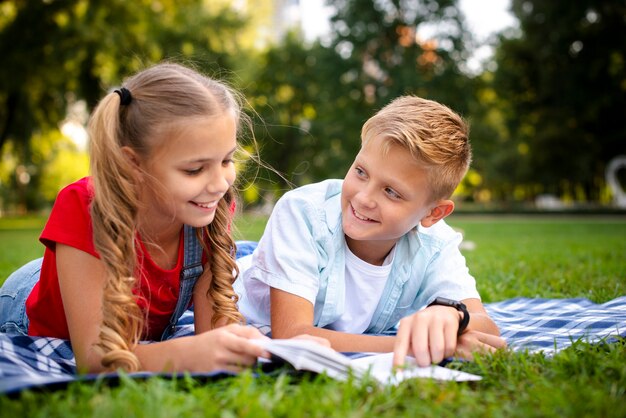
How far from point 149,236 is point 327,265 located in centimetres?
83

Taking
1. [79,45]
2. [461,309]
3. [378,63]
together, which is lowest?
[461,309]

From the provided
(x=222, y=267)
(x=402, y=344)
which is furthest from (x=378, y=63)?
(x=402, y=344)

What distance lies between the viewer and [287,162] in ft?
102

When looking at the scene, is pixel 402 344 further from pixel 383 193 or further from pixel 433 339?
pixel 383 193

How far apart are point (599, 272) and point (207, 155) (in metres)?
4.09

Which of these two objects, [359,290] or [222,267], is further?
[359,290]

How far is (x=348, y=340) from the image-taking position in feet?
7.89

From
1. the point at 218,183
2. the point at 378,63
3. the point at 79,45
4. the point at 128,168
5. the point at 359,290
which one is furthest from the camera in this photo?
the point at 378,63

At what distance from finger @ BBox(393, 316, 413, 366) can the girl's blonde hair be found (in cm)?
79

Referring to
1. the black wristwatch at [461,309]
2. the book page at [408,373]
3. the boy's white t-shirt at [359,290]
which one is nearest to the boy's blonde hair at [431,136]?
the boy's white t-shirt at [359,290]

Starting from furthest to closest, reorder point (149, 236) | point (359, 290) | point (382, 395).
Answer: point (359, 290)
point (149, 236)
point (382, 395)

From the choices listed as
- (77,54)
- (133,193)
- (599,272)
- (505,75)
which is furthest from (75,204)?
→ (505,75)

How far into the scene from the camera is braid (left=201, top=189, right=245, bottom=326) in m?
2.51

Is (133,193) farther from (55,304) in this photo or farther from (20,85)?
(20,85)
